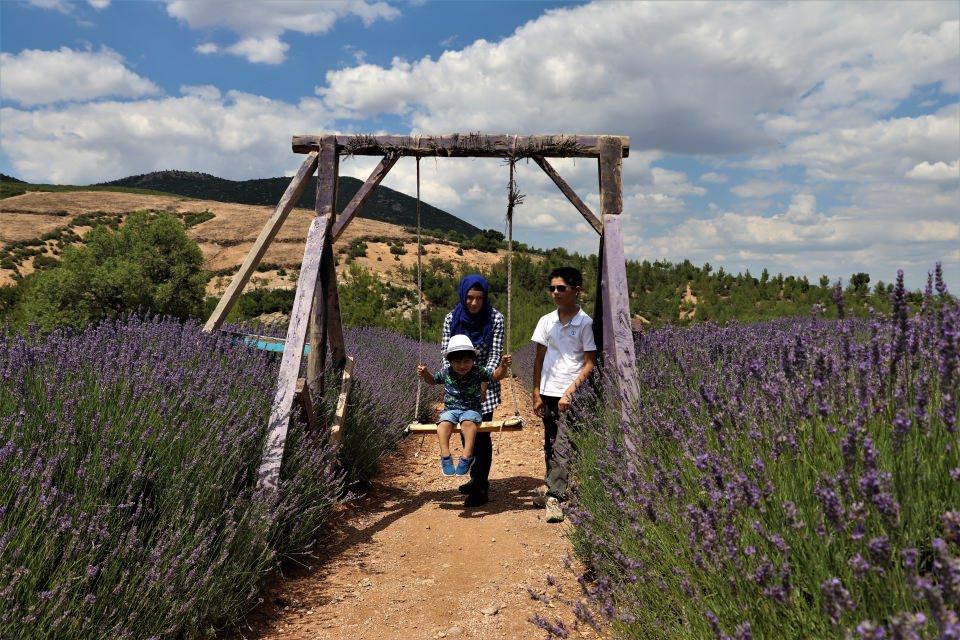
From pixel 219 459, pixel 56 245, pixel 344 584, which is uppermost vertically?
pixel 56 245

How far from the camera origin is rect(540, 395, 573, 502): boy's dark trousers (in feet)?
13.8

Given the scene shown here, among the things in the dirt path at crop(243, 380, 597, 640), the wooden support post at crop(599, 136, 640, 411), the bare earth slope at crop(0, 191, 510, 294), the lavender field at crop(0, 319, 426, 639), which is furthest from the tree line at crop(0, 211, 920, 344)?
the bare earth slope at crop(0, 191, 510, 294)

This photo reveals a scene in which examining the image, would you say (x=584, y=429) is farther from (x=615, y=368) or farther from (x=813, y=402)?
(x=813, y=402)

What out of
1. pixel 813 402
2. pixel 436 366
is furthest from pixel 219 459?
pixel 436 366

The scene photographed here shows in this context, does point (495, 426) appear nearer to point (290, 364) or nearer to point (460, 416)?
point (460, 416)

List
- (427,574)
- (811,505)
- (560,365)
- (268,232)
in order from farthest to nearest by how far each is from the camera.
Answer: (268,232) → (560,365) → (427,574) → (811,505)

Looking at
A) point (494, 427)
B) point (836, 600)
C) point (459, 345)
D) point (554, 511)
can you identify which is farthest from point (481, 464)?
point (836, 600)

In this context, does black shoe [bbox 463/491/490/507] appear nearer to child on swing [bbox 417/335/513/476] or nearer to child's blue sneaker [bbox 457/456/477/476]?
child on swing [bbox 417/335/513/476]

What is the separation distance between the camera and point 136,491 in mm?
2775

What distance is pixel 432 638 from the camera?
9.85 feet

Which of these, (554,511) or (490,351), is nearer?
(554,511)

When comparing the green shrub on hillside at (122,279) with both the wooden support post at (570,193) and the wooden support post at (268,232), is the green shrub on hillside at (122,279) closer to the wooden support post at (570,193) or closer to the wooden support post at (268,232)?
the wooden support post at (268,232)

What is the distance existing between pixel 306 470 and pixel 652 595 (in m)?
2.29

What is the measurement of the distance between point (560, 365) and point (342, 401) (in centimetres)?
165
